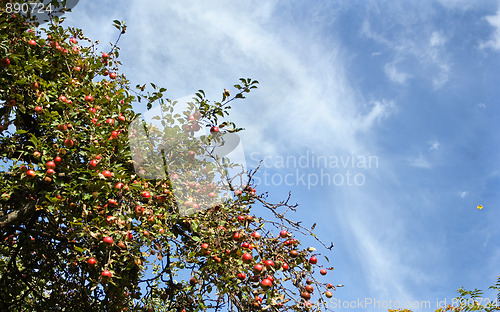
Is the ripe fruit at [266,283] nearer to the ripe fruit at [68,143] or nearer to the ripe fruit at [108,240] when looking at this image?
the ripe fruit at [108,240]

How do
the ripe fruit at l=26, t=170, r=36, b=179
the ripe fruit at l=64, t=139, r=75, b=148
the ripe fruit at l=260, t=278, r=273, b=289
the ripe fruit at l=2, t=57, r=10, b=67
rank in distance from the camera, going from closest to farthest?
1. the ripe fruit at l=260, t=278, r=273, b=289
2. the ripe fruit at l=26, t=170, r=36, b=179
3. the ripe fruit at l=64, t=139, r=75, b=148
4. the ripe fruit at l=2, t=57, r=10, b=67

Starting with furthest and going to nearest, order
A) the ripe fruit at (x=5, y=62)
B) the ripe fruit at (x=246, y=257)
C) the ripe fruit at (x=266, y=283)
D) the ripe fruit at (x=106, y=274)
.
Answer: the ripe fruit at (x=5, y=62)
the ripe fruit at (x=246, y=257)
the ripe fruit at (x=266, y=283)
the ripe fruit at (x=106, y=274)

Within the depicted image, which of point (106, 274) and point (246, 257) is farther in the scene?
point (246, 257)

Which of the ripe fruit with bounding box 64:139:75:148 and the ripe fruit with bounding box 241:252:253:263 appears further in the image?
the ripe fruit with bounding box 64:139:75:148

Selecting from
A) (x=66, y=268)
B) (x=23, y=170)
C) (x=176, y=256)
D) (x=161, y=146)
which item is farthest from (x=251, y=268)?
(x=66, y=268)

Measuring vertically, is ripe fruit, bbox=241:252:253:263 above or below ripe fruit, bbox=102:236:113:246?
above

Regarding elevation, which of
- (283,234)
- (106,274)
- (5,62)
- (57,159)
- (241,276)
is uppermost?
(5,62)

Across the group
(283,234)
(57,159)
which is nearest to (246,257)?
(283,234)

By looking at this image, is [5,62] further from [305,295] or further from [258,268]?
[305,295]

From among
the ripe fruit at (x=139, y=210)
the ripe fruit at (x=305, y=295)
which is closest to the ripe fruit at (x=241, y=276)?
the ripe fruit at (x=305, y=295)

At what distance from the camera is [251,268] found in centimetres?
458

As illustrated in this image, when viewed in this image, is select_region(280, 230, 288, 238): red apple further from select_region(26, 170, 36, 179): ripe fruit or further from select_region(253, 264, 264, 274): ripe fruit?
select_region(26, 170, 36, 179): ripe fruit

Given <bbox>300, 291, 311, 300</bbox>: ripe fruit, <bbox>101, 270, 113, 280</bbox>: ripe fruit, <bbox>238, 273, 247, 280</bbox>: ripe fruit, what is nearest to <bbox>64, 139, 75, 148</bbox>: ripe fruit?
<bbox>101, 270, 113, 280</bbox>: ripe fruit

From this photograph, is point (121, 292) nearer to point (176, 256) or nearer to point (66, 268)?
point (176, 256)
